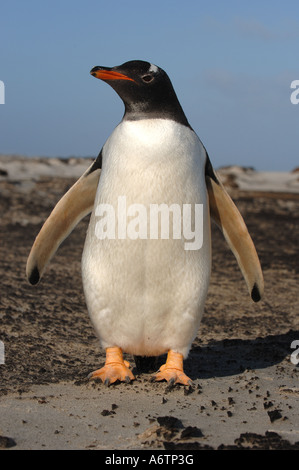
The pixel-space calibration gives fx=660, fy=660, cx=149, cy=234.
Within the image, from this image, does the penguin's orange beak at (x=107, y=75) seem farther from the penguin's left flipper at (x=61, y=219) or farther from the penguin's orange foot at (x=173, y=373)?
the penguin's orange foot at (x=173, y=373)

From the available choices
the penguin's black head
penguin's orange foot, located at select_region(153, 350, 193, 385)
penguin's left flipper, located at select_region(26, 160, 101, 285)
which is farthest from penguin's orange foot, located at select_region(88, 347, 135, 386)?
the penguin's black head

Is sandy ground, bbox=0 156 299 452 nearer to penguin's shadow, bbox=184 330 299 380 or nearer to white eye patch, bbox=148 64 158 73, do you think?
penguin's shadow, bbox=184 330 299 380

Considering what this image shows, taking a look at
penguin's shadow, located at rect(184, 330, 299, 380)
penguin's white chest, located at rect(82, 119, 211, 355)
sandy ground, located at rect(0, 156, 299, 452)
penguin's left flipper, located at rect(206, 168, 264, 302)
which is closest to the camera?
sandy ground, located at rect(0, 156, 299, 452)

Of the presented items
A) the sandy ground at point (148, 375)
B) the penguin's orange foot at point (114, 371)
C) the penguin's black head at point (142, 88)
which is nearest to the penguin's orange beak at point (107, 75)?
the penguin's black head at point (142, 88)

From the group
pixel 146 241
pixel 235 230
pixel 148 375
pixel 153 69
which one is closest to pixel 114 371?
pixel 148 375

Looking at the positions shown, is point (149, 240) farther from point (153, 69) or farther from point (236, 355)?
point (236, 355)

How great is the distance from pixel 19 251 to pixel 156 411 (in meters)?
5.28

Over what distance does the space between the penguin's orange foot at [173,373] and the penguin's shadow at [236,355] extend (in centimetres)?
24

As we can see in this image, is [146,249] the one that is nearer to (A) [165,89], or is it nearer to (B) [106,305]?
(B) [106,305]

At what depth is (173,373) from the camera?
12.1 ft

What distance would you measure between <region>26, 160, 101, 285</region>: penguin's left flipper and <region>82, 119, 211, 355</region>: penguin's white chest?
1.00 feet

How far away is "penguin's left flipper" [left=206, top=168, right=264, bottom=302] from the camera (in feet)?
13.4

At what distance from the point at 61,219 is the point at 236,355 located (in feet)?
5.22

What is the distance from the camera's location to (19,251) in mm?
8164
